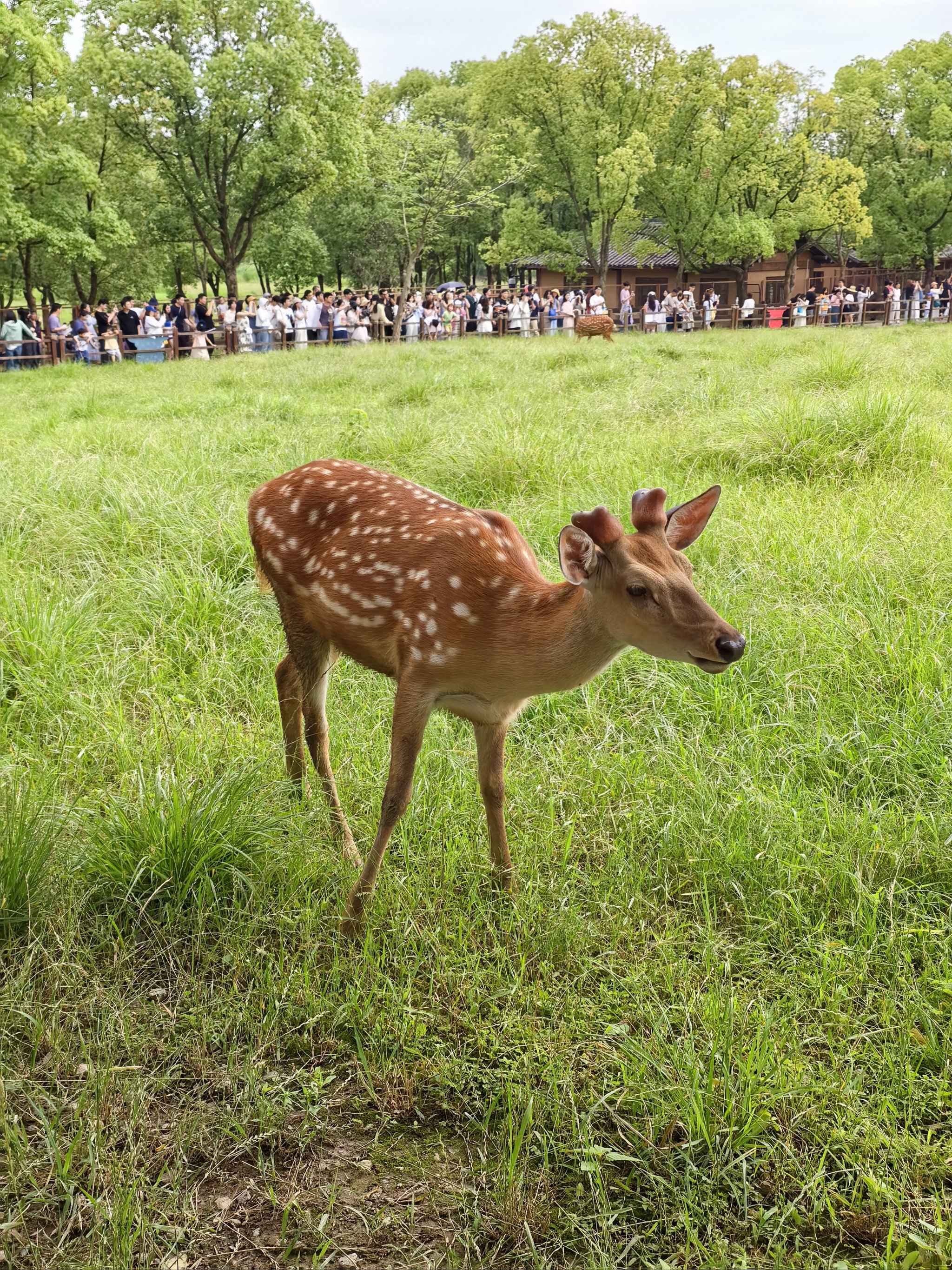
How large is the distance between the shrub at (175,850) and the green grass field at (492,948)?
1 cm

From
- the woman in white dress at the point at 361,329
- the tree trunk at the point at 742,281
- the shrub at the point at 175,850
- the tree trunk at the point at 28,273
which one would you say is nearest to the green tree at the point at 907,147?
the tree trunk at the point at 742,281

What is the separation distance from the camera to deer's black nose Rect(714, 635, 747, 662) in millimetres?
2354

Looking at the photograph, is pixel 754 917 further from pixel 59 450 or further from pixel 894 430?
pixel 59 450

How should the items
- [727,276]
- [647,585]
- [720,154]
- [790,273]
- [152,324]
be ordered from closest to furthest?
[647,585]
[152,324]
[720,154]
[790,273]
[727,276]

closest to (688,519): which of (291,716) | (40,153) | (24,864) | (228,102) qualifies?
(291,716)

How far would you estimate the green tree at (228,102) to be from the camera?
29.1 meters

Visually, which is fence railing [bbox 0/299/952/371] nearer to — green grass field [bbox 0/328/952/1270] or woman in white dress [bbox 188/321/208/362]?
woman in white dress [bbox 188/321/208/362]

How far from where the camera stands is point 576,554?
2.56 metres

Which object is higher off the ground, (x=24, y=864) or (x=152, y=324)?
(x=152, y=324)

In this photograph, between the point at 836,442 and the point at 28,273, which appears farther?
the point at 28,273

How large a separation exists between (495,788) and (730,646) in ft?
3.59

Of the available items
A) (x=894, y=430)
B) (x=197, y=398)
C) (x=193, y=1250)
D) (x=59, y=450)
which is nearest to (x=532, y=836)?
(x=193, y=1250)

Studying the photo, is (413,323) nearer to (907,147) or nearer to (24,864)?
(24,864)

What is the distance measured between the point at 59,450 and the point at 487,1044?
22.0 ft
